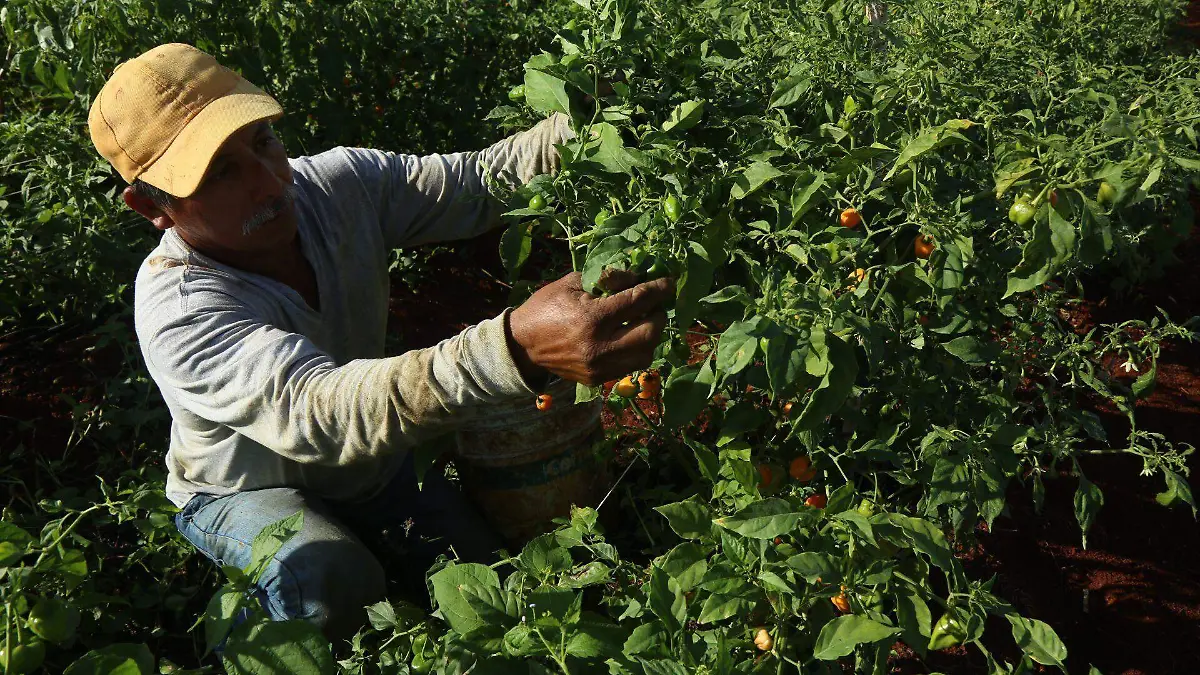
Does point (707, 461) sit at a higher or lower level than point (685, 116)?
lower

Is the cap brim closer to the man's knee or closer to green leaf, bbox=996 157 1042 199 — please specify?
the man's knee

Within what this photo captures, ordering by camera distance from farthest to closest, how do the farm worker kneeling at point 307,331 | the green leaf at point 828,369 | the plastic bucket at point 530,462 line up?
the plastic bucket at point 530,462 → the farm worker kneeling at point 307,331 → the green leaf at point 828,369

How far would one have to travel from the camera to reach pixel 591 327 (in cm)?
157

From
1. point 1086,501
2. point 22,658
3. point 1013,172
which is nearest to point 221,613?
point 22,658

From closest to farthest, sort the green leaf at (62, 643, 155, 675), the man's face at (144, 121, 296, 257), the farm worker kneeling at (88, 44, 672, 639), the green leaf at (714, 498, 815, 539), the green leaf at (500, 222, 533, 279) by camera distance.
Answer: the green leaf at (62, 643, 155, 675)
the green leaf at (714, 498, 815, 539)
the farm worker kneeling at (88, 44, 672, 639)
the green leaf at (500, 222, 533, 279)
the man's face at (144, 121, 296, 257)

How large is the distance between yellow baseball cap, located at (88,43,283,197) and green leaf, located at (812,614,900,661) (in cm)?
145

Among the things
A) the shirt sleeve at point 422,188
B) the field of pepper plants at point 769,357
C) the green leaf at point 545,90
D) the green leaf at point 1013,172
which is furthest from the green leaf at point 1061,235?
the shirt sleeve at point 422,188

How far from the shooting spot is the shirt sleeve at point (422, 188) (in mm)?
2445

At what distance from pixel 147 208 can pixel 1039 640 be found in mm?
1902

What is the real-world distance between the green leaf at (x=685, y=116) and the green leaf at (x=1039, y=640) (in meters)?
0.90

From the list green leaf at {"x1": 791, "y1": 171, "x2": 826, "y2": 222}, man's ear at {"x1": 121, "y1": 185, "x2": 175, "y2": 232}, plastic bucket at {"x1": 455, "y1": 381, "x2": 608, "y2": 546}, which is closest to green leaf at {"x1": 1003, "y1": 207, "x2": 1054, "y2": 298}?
green leaf at {"x1": 791, "y1": 171, "x2": 826, "y2": 222}

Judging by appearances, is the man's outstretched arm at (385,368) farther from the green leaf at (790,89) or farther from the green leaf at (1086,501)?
the green leaf at (1086,501)

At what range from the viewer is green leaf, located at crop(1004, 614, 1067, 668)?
151 centimetres

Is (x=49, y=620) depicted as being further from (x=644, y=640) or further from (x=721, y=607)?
(x=721, y=607)
